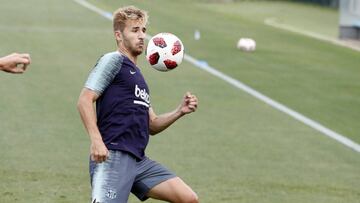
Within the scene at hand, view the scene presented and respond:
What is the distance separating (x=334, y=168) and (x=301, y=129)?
2812 millimetres

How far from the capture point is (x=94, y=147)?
25.3 feet

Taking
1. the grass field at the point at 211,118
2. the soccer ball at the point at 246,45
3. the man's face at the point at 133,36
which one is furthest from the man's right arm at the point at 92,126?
the soccer ball at the point at 246,45

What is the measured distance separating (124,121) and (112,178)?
0.45 meters

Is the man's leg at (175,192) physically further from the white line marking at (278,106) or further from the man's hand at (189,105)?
the white line marking at (278,106)

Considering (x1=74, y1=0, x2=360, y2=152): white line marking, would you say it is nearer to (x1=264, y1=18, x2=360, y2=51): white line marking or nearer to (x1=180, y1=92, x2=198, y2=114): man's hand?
(x1=180, y1=92, x2=198, y2=114): man's hand

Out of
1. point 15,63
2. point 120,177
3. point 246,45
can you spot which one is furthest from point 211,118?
point 246,45

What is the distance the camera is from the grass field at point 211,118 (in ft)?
38.9

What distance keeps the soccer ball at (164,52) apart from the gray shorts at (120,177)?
959 mm

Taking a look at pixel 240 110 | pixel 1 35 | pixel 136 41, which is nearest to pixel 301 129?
pixel 240 110

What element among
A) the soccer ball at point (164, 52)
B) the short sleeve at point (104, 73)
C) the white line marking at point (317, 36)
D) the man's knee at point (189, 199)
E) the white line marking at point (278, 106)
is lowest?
the white line marking at point (317, 36)

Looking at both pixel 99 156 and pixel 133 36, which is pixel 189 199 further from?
pixel 133 36

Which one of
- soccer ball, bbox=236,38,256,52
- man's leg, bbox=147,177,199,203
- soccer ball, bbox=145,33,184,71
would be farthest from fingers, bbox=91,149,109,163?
soccer ball, bbox=236,38,256,52

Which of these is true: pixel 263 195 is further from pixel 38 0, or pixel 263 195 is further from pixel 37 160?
pixel 38 0

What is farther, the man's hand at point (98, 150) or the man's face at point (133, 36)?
the man's face at point (133, 36)
